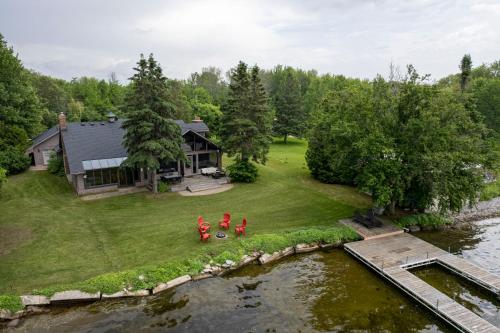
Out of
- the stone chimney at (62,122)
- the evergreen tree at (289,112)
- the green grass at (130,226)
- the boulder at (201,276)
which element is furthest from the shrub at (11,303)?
the evergreen tree at (289,112)

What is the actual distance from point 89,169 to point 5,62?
723 inches

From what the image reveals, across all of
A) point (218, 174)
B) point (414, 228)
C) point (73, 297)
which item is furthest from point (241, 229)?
point (218, 174)

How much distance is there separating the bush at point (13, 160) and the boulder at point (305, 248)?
28.8 meters

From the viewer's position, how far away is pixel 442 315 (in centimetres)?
1354

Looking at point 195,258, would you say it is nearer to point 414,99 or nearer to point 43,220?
point 43,220

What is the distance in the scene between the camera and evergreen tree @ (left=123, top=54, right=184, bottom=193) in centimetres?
2467

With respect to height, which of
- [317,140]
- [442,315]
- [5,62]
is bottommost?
[442,315]

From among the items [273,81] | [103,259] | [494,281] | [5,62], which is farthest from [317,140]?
[273,81]

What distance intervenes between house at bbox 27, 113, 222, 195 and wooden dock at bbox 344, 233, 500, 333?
16290mm

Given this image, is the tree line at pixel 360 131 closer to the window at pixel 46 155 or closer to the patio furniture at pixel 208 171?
the window at pixel 46 155

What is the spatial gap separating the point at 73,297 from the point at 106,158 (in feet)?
51.2

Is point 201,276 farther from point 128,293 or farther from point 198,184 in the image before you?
point 198,184

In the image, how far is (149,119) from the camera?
83.1 ft

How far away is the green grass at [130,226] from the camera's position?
15.8 meters
